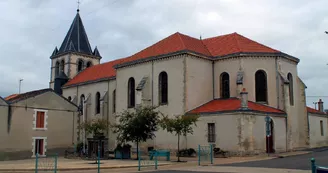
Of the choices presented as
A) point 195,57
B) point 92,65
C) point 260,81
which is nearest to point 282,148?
point 260,81

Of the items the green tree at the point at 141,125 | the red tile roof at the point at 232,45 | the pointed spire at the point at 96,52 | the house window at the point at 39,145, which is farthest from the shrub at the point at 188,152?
the pointed spire at the point at 96,52

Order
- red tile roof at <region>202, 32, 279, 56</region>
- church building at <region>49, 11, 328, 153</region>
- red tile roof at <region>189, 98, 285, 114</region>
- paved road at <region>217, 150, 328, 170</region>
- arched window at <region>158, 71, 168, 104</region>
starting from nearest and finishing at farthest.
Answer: paved road at <region>217, 150, 328, 170</region> → church building at <region>49, 11, 328, 153</region> → red tile roof at <region>189, 98, 285, 114</region> → red tile roof at <region>202, 32, 279, 56</region> → arched window at <region>158, 71, 168, 104</region>

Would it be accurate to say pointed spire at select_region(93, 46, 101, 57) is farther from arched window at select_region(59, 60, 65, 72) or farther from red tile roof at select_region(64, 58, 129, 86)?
red tile roof at select_region(64, 58, 129, 86)

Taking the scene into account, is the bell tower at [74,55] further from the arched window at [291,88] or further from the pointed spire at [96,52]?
the arched window at [291,88]

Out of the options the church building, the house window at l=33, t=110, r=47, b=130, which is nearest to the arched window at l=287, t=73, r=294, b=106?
the church building

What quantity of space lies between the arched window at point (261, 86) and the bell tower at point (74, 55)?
3110 centimetres

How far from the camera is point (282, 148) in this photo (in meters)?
31.4

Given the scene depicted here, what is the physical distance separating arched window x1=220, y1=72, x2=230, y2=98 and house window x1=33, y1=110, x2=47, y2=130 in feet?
56.0

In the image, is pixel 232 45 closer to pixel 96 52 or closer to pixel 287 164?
pixel 287 164

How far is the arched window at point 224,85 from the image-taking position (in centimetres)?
3472

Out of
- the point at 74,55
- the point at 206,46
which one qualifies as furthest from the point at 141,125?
the point at 74,55

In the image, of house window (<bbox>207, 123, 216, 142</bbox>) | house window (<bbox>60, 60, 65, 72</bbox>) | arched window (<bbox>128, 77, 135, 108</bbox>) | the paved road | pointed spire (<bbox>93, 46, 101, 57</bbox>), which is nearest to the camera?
the paved road

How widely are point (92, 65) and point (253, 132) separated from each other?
35104mm

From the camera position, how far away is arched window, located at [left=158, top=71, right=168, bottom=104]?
34906mm
